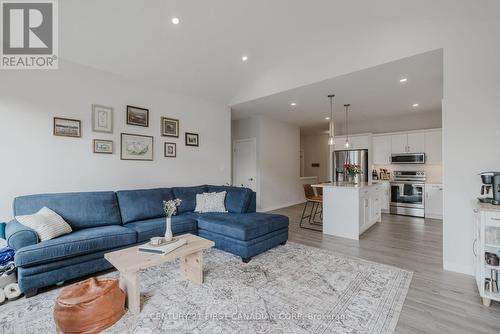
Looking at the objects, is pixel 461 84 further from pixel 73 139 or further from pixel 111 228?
pixel 73 139

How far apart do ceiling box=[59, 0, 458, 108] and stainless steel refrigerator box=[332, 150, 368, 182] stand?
11.1 feet

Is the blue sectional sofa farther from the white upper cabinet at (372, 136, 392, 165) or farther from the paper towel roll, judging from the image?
the white upper cabinet at (372, 136, 392, 165)

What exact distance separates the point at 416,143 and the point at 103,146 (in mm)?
6806

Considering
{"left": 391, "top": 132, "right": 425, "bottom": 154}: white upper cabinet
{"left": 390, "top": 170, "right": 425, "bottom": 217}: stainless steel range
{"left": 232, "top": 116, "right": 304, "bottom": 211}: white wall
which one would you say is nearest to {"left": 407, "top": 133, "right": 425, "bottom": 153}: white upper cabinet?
{"left": 391, "top": 132, "right": 425, "bottom": 154}: white upper cabinet

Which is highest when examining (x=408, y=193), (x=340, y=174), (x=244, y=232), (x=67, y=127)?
(x=67, y=127)

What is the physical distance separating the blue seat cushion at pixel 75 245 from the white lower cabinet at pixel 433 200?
6230 mm

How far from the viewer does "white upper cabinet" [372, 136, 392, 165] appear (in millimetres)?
6164

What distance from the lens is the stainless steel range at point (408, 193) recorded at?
5539 millimetres

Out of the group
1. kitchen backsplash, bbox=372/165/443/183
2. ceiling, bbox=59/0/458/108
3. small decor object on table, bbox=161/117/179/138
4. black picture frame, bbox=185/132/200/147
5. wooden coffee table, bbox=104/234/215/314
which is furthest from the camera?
kitchen backsplash, bbox=372/165/443/183

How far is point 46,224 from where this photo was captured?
2.46 meters

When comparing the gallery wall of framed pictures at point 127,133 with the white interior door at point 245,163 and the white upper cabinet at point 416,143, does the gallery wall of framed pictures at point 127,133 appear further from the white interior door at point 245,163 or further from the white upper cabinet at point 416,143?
the white upper cabinet at point 416,143

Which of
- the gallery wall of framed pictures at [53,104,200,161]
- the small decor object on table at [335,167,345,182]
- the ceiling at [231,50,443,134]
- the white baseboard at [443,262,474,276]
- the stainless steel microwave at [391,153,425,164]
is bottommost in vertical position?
the white baseboard at [443,262,474,276]

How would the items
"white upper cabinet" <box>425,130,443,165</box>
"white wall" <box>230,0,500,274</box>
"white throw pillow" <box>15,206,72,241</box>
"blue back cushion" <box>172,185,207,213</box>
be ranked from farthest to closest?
1. "white upper cabinet" <box>425,130,443,165</box>
2. "blue back cushion" <box>172,185,207,213</box>
3. "white wall" <box>230,0,500,274</box>
4. "white throw pillow" <box>15,206,72,241</box>

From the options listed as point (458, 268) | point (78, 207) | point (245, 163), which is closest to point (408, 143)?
point (458, 268)
